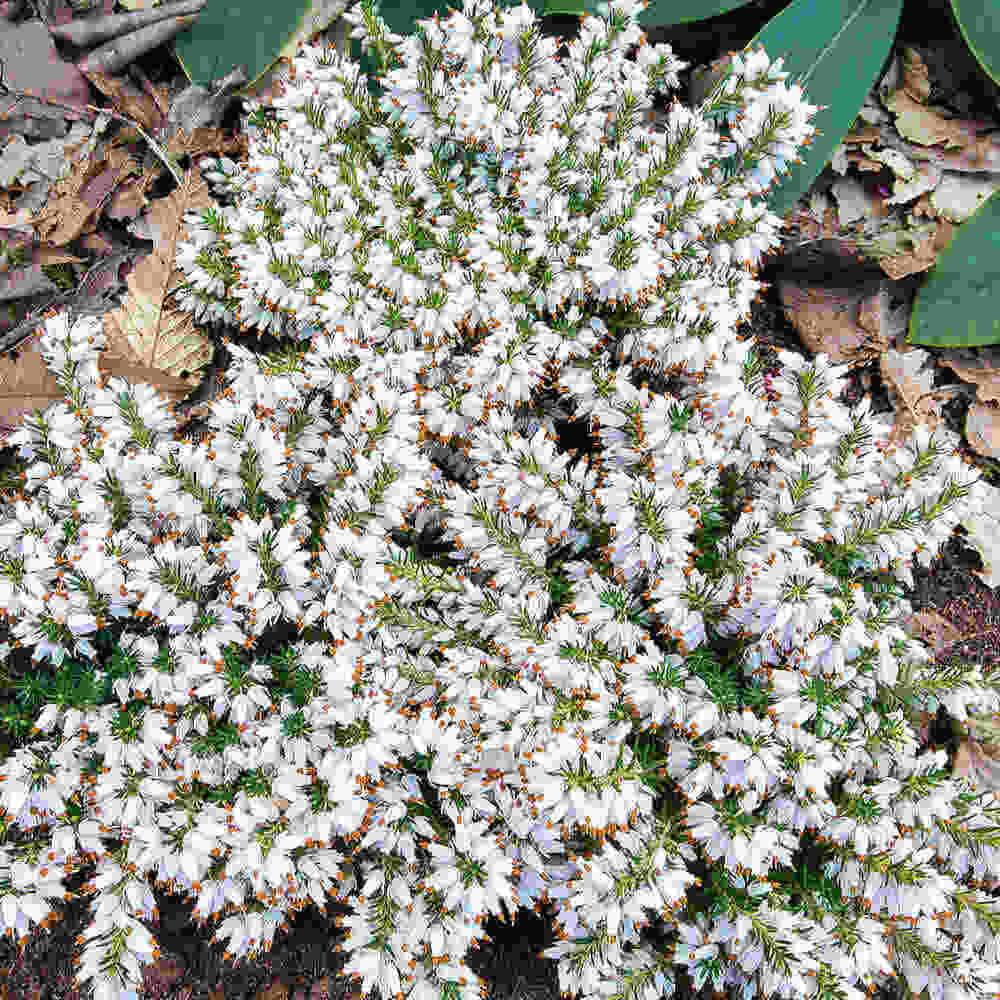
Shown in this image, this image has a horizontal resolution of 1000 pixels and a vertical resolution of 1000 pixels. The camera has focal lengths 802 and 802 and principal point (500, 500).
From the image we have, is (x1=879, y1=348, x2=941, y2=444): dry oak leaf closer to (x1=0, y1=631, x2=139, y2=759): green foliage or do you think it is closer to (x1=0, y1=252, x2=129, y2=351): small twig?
(x1=0, y1=631, x2=139, y2=759): green foliage

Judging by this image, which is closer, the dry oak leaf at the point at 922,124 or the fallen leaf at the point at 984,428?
the fallen leaf at the point at 984,428

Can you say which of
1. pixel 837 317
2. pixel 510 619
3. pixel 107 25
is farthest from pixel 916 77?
pixel 107 25

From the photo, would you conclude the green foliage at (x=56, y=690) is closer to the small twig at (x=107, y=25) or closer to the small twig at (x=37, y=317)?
the small twig at (x=37, y=317)

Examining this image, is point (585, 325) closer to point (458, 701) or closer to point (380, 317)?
point (380, 317)

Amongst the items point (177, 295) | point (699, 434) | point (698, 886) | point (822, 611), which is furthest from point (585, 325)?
point (698, 886)

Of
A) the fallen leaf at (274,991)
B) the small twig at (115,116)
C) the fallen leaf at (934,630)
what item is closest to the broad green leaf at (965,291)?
the fallen leaf at (934,630)

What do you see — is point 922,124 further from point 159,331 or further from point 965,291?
point 159,331
